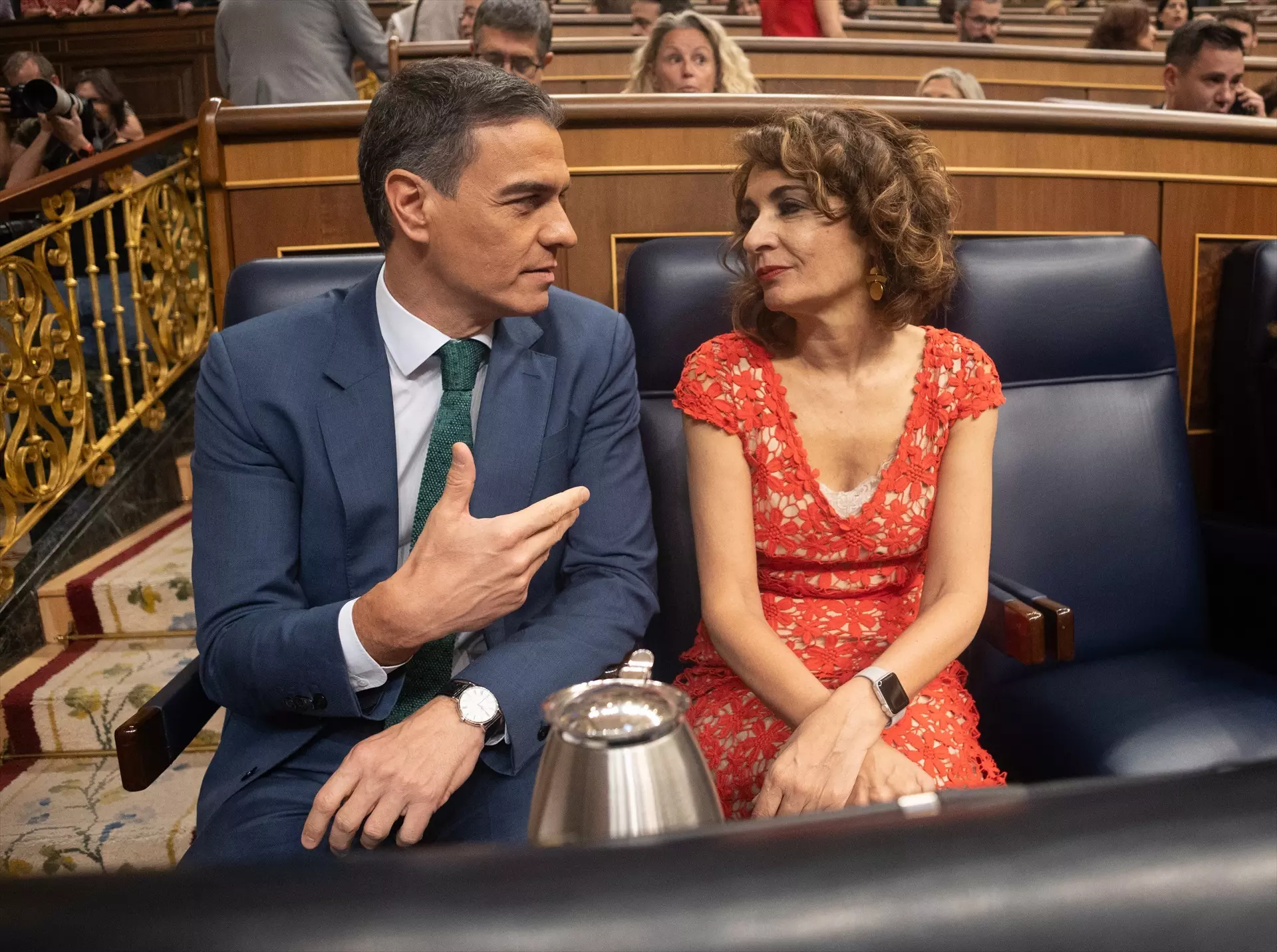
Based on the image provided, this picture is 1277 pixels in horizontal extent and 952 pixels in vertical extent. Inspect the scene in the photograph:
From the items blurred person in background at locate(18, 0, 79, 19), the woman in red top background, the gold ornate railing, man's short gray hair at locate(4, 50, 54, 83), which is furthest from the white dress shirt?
blurred person in background at locate(18, 0, 79, 19)

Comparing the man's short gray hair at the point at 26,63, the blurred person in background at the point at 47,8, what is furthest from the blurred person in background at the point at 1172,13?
the blurred person in background at the point at 47,8

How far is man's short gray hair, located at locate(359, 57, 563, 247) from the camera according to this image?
4.12ft

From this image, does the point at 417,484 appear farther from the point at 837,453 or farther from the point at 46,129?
the point at 46,129

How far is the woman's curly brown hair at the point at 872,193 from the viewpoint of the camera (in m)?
1.39

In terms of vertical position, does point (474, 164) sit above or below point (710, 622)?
above

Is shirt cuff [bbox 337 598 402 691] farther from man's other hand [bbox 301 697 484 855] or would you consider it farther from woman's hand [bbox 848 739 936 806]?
woman's hand [bbox 848 739 936 806]

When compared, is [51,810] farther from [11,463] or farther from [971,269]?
[971,269]

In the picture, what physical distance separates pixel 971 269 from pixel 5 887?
1667 millimetres

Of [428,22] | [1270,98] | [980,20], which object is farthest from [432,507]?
[980,20]

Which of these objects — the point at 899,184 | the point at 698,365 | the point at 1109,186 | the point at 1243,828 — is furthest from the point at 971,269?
the point at 1243,828

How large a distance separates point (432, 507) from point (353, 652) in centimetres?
19

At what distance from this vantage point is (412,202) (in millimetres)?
1288

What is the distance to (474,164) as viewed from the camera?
1262 millimetres

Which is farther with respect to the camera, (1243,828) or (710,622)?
(710,622)
